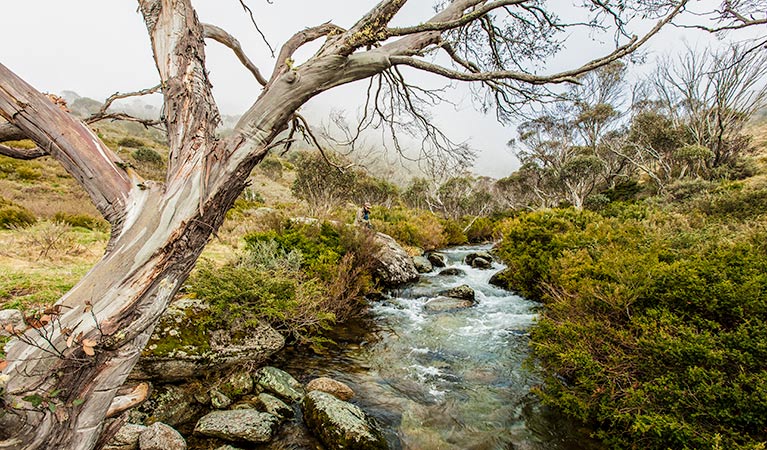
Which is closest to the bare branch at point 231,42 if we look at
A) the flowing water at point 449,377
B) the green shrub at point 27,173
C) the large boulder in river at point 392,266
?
the flowing water at point 449,377

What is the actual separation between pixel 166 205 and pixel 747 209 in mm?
12505

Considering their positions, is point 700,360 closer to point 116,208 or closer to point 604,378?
point 604,378

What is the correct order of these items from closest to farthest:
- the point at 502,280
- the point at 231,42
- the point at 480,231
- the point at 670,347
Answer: the point at 231,42 → the point at 670,347 → the point at 502,280 → the point at 480,231

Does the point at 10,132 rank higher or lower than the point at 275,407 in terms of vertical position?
higher

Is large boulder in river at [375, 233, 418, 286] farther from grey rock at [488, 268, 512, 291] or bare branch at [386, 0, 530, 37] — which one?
bare branch at [386, 0, 530, 37]

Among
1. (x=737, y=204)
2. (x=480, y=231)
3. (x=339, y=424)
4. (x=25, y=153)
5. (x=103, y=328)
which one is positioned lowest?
(x=339, y=424)

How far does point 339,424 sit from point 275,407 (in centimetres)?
92

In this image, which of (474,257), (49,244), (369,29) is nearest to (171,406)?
(369,29)

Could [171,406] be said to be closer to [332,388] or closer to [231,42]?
[332,388]

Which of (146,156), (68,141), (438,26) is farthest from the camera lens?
(146,156)

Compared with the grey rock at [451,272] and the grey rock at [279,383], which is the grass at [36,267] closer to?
the grey rock at [279,383]

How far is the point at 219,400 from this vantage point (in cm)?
372

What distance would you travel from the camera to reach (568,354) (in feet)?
11.3

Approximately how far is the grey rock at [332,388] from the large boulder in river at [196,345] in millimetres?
836
